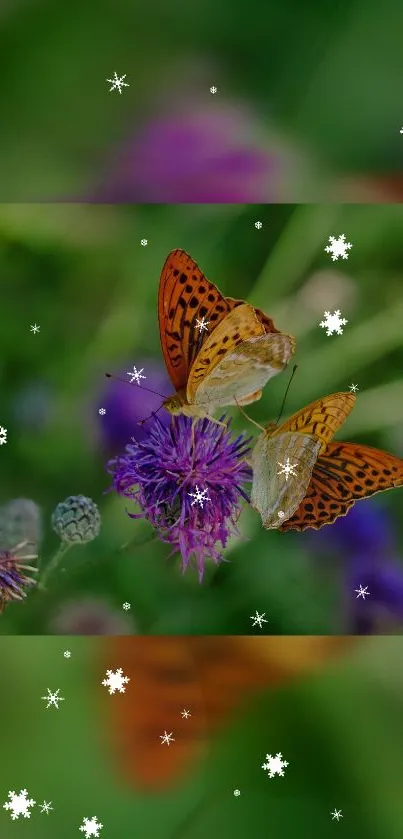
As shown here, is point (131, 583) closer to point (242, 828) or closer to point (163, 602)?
point (163, 602)

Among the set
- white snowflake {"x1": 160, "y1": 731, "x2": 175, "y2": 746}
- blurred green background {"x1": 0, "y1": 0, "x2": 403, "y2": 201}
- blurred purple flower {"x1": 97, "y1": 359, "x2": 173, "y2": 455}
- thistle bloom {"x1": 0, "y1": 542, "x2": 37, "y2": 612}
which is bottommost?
white snowflake {"x1": 160, "y1": 731, "x2": 175, "y2": 746}

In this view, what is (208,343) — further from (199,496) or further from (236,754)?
(236,754)

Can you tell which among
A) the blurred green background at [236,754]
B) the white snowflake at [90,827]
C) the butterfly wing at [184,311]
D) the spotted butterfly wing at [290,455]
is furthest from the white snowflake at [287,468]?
the white snowflake at [90,827]

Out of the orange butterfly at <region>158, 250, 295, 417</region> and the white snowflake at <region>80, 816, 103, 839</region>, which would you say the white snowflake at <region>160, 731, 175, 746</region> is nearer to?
the white snowflake at <region>80, 816, 103, 839</region>

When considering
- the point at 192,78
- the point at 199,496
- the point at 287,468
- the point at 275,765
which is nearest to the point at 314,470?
the point at 287,468

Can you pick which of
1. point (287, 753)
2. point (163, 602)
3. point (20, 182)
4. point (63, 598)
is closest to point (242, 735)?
point (287, 753)

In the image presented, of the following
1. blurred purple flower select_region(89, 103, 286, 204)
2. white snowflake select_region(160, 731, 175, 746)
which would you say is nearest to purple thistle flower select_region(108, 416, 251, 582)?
white snowflake select_region(160, 731, 175, 746)
